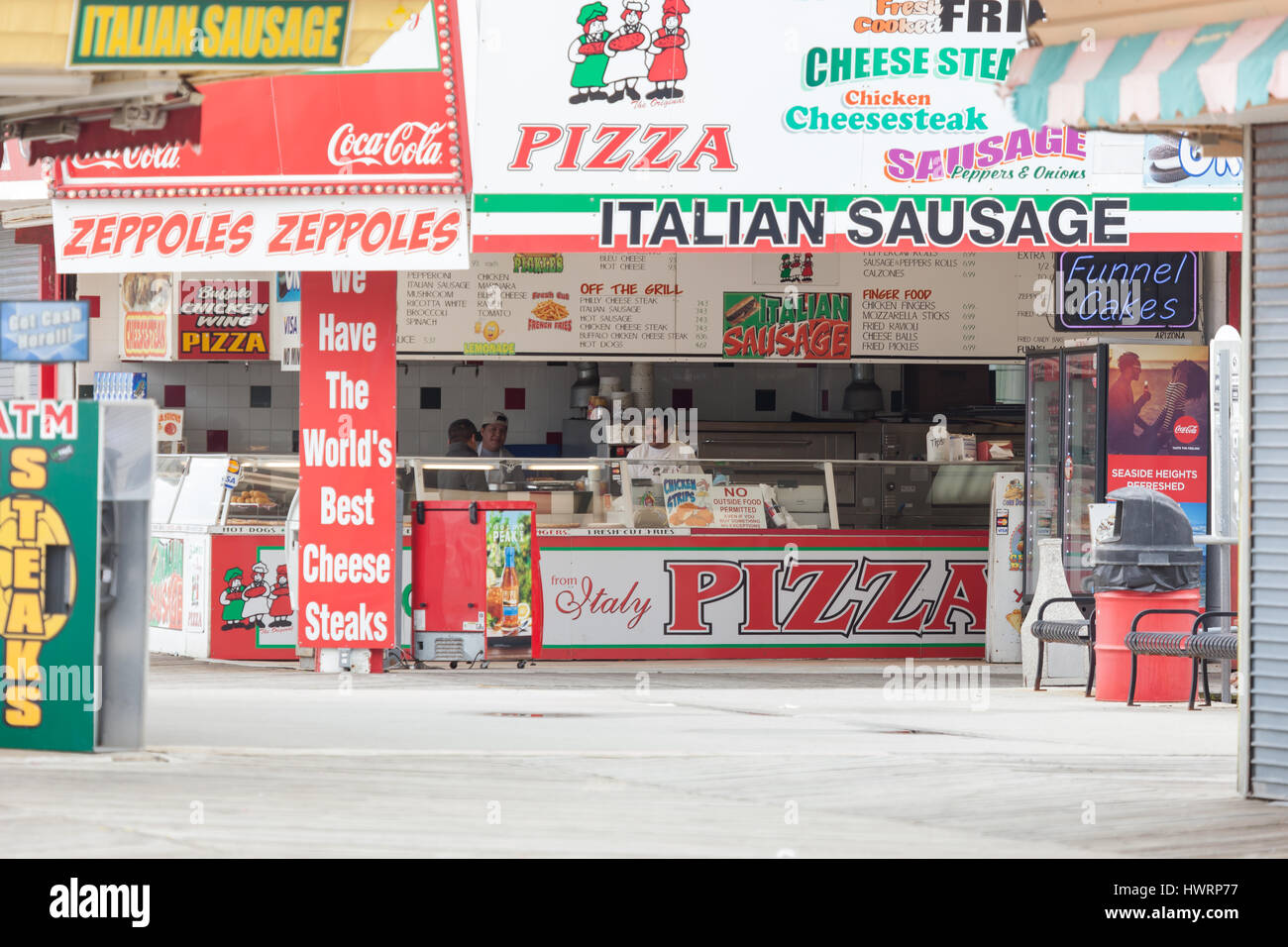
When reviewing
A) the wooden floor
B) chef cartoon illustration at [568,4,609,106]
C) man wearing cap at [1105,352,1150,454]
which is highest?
chef cartoon illustration at [568,4,609,106]

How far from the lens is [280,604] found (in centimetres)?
1408

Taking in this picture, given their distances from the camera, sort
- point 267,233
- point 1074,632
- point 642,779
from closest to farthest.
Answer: point 642,779, point 1074,632, point 267,233

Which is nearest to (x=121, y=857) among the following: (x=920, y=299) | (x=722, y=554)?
(x=722, y=554)

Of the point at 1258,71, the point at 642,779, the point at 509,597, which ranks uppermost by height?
the point at 1258,71

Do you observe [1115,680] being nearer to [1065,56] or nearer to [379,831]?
[1065,56]

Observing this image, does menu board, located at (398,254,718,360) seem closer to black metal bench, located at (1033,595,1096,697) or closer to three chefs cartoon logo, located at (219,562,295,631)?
three chefs cartoon logo, located at (219,562,295,631)

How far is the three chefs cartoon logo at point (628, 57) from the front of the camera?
42.2 feet

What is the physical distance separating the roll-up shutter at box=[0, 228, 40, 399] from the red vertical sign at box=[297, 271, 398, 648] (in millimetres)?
5449

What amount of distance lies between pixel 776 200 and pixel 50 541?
21.5 ft

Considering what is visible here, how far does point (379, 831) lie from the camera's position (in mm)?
6254

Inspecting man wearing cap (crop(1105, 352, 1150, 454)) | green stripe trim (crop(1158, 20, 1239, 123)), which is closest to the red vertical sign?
man wearing cap (crop(1105, 352, 1150, 454))

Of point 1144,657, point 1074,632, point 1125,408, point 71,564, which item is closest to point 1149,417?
point 1125,408

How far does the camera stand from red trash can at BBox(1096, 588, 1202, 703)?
37.5 ft

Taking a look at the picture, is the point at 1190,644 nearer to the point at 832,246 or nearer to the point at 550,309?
the point at 832,246
